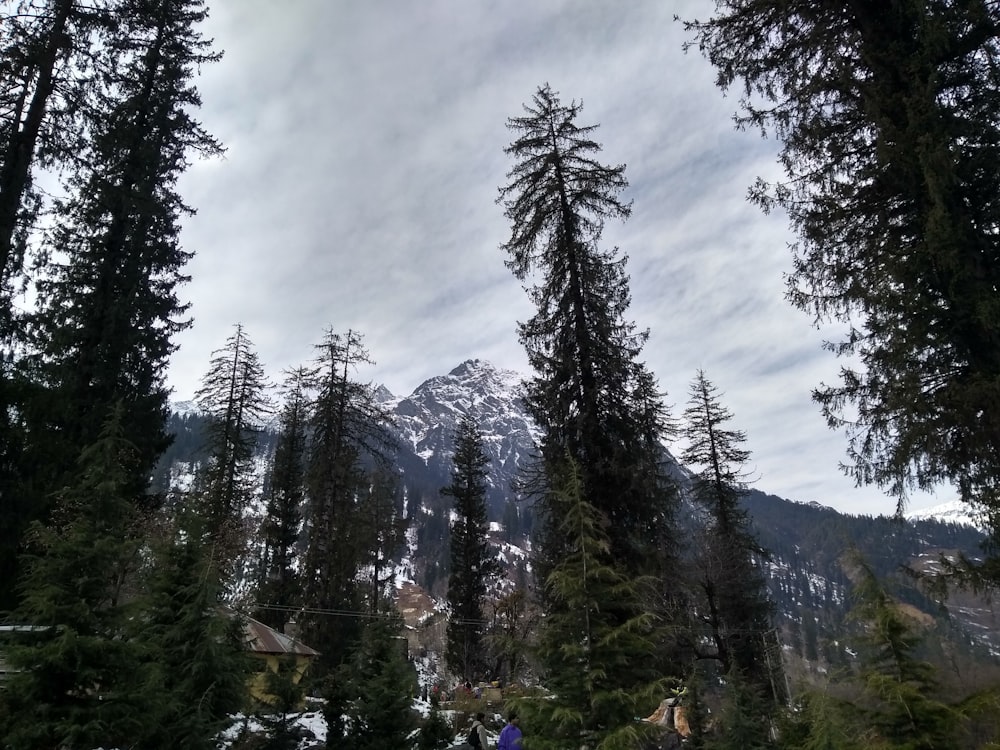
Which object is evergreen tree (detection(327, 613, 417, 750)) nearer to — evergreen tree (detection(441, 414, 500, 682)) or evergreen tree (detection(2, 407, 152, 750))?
evergreen tree (detection(2, 407, 152, 750))

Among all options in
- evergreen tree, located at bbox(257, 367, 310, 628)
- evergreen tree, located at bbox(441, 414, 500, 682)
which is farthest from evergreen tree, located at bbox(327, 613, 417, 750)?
evergreen tree, located at bbox(441, 414, 500, 682)

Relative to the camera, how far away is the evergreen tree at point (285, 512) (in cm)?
2967

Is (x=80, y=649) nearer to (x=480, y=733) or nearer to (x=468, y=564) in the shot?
(x=480, y=733)

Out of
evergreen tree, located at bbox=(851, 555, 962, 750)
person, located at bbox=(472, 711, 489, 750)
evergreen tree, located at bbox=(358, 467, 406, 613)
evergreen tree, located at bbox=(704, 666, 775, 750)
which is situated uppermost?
evergreen tree, located at bbox=(358, 467, 406, 613)

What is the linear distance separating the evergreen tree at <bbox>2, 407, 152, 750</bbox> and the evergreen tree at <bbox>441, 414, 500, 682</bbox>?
99.0 ft

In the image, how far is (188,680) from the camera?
7.62 metres

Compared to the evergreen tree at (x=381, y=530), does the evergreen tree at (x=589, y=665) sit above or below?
below

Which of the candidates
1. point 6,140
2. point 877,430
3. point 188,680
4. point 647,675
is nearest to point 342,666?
point 188,680

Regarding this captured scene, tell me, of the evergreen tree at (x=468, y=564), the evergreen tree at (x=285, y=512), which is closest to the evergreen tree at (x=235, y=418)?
the evergreen tree at (x=285, y=512)

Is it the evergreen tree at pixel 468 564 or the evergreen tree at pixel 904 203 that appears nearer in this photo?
the evergreen tree at pixel 904 203

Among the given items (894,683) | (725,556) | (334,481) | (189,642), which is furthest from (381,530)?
(894,683)

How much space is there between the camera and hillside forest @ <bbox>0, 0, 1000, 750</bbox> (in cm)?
632

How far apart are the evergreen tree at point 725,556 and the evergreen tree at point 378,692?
44.4 feet

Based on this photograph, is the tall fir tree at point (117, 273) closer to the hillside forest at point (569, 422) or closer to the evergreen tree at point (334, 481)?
the hillside forest at point (569, 422)
